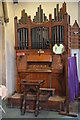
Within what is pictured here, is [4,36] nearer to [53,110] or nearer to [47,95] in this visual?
[47,95]

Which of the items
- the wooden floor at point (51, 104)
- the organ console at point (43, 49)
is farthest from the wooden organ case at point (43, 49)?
the wooden floor at point (51, 104)

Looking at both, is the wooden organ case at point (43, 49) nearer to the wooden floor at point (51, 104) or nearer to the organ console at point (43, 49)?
the organ console at point (43, 49)

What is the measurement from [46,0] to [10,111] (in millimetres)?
4242

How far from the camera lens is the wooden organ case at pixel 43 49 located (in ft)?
17.6

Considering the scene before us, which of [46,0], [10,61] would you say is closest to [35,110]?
[10,61]

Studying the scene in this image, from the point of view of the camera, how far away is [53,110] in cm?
462

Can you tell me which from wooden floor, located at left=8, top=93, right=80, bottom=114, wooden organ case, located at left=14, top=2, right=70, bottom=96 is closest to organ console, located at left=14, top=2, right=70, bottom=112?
wooden organ case, located at left=14, top=2, right=70, bottom=96

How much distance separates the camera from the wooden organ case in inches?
211

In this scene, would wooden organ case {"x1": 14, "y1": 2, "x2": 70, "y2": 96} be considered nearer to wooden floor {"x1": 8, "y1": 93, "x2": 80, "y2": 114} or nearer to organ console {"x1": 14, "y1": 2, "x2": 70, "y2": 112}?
organ console {"x1": 14, "y1": 2, "x2": 70, "y2": 112}

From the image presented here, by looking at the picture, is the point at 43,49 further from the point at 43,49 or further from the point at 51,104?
the point at 51,104

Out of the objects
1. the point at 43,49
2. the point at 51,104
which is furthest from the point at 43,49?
the point at 51,104

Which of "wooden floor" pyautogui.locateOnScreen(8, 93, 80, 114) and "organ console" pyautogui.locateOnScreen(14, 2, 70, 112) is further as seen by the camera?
"organ console" pyautogui.locateOnScreen(14, 2, 70, 112)

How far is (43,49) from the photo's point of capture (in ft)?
18.6

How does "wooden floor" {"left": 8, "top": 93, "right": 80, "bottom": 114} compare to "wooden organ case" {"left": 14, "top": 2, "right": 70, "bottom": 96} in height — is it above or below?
below
